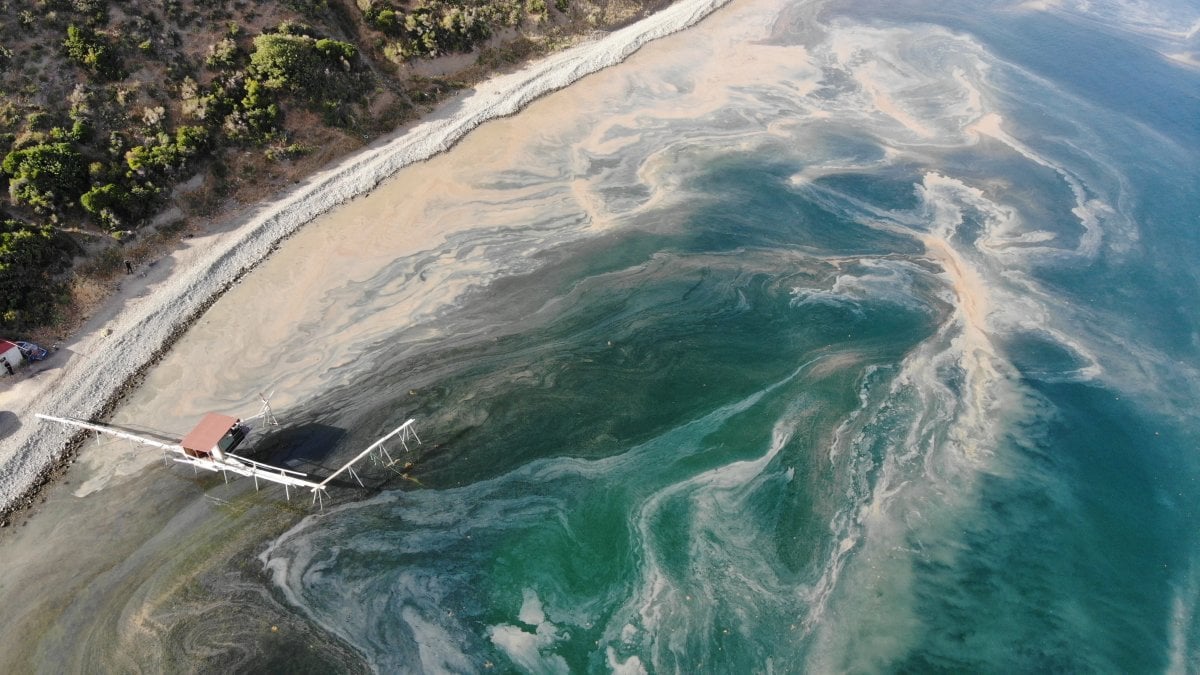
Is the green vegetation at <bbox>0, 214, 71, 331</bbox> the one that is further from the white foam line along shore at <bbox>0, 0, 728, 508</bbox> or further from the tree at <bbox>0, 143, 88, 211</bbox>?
the white foam line along shore at <bbox>0, 0, 728, 508</bbox>

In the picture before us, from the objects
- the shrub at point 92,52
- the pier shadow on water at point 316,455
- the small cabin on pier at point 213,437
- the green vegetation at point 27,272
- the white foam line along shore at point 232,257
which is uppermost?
the shrub at point 92,52

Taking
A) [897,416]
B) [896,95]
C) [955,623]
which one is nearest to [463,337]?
[897,416]

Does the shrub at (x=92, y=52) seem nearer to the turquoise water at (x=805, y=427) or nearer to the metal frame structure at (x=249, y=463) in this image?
the turquoise water at (x=805, y=427)

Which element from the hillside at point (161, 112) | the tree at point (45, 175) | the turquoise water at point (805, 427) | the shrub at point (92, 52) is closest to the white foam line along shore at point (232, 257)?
the hillside at point (161, 112)

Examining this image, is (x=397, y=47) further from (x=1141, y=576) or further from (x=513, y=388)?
(x=1141, y=576)

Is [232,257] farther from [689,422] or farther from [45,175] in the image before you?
[689,422]

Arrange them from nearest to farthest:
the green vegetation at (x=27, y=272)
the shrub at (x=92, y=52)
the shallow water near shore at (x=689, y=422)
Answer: the shallow water near shore at (x=689, y=422) → the green vegetation at (x=27, y=272) → the shrub at (x=92, y=52)

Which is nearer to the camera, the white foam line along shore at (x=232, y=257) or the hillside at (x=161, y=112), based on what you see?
the white foam line along shore at (x=232, y=257)

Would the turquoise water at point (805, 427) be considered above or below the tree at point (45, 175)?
below

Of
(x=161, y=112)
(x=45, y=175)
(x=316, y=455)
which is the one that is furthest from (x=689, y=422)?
(x=161, y=112)

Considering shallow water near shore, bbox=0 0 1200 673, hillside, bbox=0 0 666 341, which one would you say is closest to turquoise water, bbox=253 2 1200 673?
shallow water near shore, bbox=0 0 1200 673
